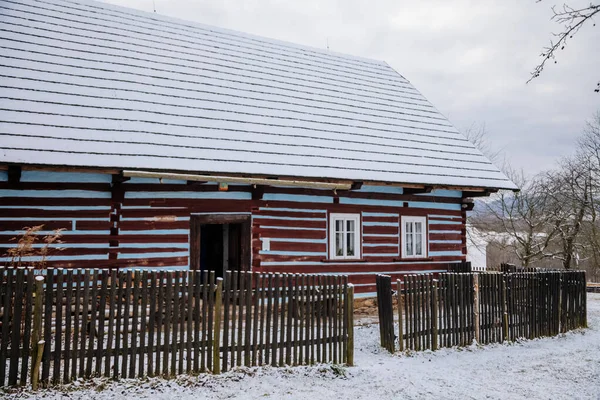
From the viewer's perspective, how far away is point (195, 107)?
11.1 m

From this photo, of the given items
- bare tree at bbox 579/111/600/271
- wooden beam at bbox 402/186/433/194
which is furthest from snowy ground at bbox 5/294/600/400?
bare tree at bbox 579/111/600/271

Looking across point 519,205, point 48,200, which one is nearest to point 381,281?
point 48,200

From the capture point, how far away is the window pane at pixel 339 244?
37.9 ft

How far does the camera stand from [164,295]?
6172 millimetres

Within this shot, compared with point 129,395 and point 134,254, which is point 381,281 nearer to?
point 129,395

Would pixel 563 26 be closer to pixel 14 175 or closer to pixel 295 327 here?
pixel 295 327

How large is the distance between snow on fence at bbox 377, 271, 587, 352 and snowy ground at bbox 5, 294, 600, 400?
33 cm

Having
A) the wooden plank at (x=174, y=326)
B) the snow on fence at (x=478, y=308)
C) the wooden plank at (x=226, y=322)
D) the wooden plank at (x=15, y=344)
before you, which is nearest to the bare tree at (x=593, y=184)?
the snow on fence at (x=478, y=308)

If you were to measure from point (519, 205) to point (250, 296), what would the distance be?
94.9ft

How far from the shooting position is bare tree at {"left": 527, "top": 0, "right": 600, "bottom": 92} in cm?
475

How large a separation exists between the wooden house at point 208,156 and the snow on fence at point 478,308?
340 centimetres

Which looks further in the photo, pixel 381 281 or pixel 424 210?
pixel 424 210

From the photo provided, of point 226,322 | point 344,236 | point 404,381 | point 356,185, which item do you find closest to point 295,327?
point 226,322

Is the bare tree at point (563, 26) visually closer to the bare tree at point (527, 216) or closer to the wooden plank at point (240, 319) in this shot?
the wooden plank at point (240, 319)
